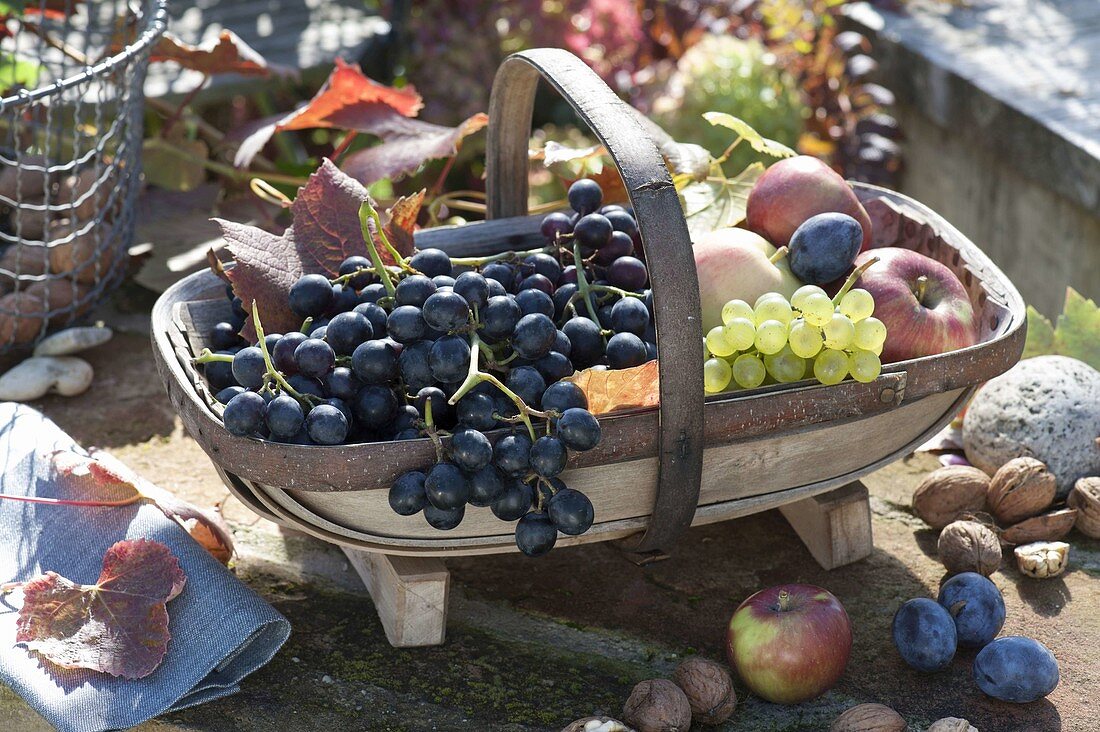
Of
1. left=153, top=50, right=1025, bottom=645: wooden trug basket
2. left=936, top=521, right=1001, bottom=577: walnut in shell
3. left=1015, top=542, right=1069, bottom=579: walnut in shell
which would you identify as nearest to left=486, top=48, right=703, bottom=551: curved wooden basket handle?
left=153, top=50, right=1025, bottom=645: wooden trug basket

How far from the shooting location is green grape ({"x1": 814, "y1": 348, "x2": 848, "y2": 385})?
121 centimetres

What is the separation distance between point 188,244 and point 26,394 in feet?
1.69

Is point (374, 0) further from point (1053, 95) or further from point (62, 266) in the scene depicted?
point (1053, 95)

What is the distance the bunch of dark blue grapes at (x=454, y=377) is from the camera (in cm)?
108

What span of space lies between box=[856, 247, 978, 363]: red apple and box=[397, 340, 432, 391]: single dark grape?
0.59m

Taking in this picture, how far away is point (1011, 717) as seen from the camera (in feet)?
3.94

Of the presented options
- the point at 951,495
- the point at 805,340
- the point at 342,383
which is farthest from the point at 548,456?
the point at 951,495

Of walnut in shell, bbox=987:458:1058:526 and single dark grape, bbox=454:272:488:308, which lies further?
walnut in shell, bbox=987:458:1058:526

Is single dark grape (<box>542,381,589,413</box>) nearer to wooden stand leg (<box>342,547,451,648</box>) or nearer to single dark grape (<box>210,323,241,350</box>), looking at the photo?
wooden stand leg (<box>342,547,451,648</box>)

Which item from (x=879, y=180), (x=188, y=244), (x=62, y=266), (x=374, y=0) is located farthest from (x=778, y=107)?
(x=62, y=266)

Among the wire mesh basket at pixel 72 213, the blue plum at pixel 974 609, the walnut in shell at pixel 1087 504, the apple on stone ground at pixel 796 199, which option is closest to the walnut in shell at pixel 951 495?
the walnut in shell at pixel 1087 504

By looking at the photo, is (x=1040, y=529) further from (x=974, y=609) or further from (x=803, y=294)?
(x=803, y=294)

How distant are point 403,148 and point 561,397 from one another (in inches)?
33.7

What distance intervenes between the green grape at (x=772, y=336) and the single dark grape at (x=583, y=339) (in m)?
0.19
